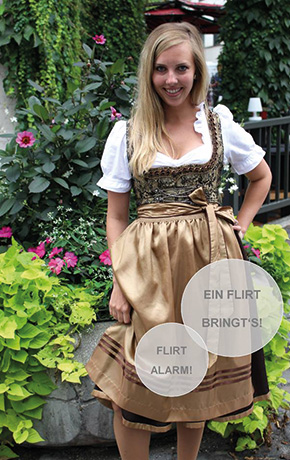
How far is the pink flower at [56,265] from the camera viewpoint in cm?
256

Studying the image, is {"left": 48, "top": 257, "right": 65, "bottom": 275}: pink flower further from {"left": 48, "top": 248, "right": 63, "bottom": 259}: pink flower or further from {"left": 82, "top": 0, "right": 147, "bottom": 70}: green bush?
{"left": 82, "top": 0, "right": 147, "bottom": 70}: green bush

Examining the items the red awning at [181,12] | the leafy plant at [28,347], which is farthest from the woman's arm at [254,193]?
the red awning at [181,12]

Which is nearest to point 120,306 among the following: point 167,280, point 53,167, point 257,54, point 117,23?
point 167,280

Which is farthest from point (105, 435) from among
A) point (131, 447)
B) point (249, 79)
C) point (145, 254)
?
point (249, 79)

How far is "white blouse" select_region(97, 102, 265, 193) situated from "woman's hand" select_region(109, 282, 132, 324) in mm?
347

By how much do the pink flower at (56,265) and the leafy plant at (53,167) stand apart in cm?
39

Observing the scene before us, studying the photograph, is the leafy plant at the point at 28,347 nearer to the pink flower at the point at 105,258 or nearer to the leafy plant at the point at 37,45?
the pink flower at the point at 105,258

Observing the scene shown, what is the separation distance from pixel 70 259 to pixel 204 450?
3.61 ft

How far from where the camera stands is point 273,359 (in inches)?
94.0

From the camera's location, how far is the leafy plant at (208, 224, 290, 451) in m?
2.27

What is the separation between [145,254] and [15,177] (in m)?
1.53

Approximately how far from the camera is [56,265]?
2.59m

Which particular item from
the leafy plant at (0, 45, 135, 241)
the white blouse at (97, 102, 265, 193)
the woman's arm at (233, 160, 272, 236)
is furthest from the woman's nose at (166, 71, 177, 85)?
the leafy plant at (0, 45, 135, 241)

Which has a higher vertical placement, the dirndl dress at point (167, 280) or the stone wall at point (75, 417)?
the dirndl dress at point (167, 280)
